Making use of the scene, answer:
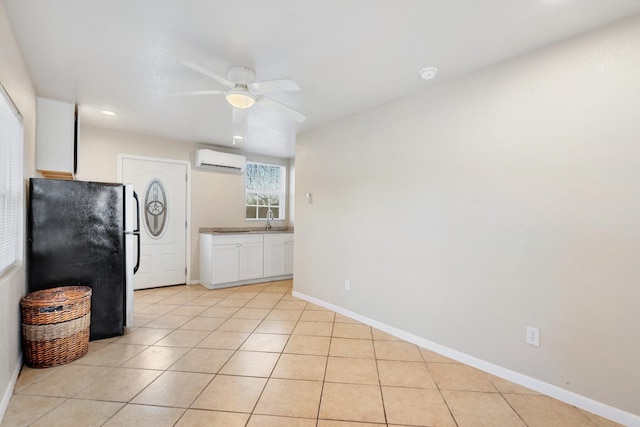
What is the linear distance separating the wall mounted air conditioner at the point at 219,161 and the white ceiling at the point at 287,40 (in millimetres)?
1803

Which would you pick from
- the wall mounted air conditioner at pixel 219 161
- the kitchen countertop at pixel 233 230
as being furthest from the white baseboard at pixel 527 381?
the wall mounted air conditioner at pixel 219 161

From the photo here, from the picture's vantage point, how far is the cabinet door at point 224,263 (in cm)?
453

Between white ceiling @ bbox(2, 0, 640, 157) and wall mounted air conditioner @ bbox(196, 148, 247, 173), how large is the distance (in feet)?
5.92

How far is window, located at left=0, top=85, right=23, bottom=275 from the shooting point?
5.87ft

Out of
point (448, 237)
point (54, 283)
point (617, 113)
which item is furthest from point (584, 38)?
point (54, 283)

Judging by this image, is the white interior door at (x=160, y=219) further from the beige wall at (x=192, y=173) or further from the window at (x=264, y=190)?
the window at (x=264, y=190)

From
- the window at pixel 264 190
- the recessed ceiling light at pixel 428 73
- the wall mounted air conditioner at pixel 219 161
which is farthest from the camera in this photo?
the window at pixel 264 190

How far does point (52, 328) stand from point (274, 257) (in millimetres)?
3198

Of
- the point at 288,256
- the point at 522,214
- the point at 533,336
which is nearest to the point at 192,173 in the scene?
the point at 288,256

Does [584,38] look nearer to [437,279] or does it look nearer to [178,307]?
[437,279]

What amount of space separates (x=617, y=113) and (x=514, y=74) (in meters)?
0.67

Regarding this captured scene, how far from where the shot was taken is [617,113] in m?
1.73

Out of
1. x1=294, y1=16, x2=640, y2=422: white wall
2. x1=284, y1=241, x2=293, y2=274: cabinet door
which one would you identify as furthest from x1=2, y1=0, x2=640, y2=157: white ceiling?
x1=284, y1=241, x2=293, y2=274: cabinet door

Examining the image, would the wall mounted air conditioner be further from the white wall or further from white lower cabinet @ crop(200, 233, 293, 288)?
the white wall
